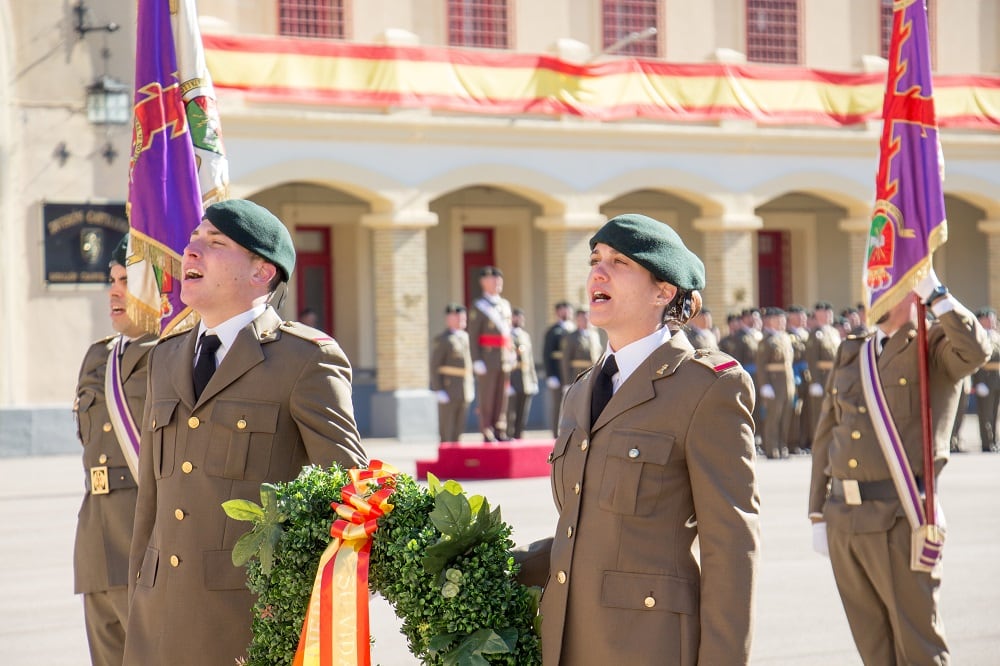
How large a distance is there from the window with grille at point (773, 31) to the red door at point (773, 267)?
13.1 feet

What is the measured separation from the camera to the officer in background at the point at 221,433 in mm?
4188

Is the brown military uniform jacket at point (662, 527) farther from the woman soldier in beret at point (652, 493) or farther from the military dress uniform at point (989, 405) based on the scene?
the military dress uniform at point (989, 405)

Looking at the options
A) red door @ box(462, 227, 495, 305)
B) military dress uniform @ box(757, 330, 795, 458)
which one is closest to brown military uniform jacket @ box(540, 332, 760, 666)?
military dress uniform @ box(757, 330, 795, 458)

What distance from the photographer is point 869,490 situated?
646 centimetres

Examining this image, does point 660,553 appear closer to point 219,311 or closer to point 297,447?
point 297,447

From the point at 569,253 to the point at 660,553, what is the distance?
66.0 ft

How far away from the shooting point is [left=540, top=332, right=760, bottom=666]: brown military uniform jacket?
3.57 meters

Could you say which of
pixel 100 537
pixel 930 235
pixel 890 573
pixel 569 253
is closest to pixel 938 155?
pixel 930 235

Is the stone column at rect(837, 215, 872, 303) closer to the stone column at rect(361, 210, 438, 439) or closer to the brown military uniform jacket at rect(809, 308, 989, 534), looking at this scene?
the stone column at rect(361, 210, 438, 439)

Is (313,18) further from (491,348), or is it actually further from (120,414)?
(120,414)

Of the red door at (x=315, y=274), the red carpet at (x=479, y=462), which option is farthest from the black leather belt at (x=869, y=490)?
the red door at (x=315, y=274)

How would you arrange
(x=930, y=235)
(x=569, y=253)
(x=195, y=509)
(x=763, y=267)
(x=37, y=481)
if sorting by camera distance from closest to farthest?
(x=195, y=509) < (x=930, y=235) < (x=37, y=481) < (x=569, y=253) < (x=763, y=267)

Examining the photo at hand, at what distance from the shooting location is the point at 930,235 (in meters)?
7.17

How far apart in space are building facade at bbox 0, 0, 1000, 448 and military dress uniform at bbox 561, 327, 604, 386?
255cm
